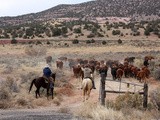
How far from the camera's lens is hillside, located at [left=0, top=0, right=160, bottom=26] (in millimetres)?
139375

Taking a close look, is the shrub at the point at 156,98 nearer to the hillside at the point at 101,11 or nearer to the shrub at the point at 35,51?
the shrub at the point at 35,51

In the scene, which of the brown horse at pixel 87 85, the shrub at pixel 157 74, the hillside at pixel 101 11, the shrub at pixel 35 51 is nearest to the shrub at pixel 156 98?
the brown horse at pixel 87 85

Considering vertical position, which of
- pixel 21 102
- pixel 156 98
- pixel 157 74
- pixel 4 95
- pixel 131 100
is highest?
pixel 156 98

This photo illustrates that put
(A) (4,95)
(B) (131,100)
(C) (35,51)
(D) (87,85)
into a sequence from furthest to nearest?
(C) (35,51), (D) (87,85), (A) (4,95), (B) (131,100)

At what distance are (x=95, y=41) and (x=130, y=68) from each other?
49.0 metres

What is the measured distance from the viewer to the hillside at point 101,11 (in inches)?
5487

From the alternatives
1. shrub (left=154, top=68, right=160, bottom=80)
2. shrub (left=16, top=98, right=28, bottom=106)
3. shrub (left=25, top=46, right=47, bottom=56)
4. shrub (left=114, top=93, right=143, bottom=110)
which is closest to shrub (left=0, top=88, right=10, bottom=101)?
shrub (left=16, top=98, right=28, bottom=106)

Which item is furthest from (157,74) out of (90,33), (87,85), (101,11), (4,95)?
(101,11)

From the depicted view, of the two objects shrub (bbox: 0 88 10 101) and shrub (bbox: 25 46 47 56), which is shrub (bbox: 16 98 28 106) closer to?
shrub (bbox: 0 88 10 101)

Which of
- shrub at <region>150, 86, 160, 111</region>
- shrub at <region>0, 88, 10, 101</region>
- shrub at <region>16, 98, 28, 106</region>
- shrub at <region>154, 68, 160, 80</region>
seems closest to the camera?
shrub at <region>150, 86, 160, 111</region>

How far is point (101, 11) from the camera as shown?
150 metres

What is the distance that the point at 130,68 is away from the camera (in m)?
39.7

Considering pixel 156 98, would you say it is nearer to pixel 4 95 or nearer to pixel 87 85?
pixel 87 85

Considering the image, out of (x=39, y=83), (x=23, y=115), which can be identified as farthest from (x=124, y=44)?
(x=23, y=115)
